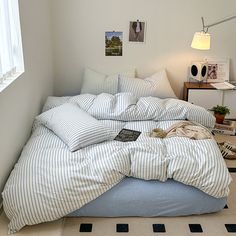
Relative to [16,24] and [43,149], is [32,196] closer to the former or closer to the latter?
[43,149]

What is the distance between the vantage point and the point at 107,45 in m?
3.54

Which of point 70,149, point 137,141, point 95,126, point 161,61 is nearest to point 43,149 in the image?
point 70,149

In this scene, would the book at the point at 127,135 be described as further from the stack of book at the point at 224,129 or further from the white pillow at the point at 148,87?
the stack of book at the point at 224,129

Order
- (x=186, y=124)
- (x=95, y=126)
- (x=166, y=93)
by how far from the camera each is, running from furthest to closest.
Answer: (x=166, y=93) < (x=186, y=124) < (x=95, y=126)

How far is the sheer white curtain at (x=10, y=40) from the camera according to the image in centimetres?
223

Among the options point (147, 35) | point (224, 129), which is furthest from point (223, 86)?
point (147, 35)

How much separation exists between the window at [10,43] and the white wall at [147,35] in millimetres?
1119

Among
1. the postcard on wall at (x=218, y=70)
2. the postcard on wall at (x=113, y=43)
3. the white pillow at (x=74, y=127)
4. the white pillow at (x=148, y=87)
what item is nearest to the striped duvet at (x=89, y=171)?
the white pillow at (x=74, y=127)

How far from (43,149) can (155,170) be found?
31.5 inches

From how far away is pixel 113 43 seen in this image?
3.54 meters

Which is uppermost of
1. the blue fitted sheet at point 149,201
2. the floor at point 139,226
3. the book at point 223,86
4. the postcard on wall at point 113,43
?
the postcard on wall at point 113,43

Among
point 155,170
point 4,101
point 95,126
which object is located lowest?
point 155,170

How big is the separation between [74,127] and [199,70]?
175 cm

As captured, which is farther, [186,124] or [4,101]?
[186,124]
